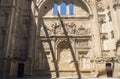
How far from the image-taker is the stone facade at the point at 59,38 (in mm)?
15453

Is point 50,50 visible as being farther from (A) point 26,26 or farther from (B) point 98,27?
(B) point 98,27

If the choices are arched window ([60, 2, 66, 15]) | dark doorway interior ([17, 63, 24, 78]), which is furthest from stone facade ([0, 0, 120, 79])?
arched window ([60, 2, 66, 15])

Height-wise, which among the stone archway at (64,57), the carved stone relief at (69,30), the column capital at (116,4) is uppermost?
the column capital at (116,4)

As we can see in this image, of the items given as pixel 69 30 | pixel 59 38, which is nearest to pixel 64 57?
pixel 59 38

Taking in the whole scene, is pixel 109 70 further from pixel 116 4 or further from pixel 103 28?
pixel 116 4

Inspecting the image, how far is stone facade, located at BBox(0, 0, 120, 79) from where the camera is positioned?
50.7 ft

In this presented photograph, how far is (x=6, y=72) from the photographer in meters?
14.3

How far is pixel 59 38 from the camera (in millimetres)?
17141

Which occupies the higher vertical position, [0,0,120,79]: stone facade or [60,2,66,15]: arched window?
[60,2,66,15]: arched window

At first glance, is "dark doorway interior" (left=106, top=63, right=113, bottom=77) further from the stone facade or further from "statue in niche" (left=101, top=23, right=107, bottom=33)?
"statue in niche" (left=101, top=23, right=107, bottom=33)

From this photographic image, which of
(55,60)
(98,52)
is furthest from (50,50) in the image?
(98,52)

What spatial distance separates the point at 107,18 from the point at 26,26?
636 centimetres

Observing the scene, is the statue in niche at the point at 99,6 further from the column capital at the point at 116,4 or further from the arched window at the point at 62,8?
the arched window at the point at 62,8

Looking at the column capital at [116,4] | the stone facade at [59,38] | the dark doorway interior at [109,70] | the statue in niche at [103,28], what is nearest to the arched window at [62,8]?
the stone facade at [59,38]
